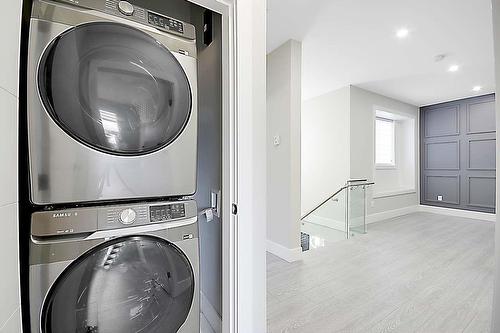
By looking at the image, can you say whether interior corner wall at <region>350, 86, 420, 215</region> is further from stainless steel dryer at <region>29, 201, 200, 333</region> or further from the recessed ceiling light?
stainless steel dryer at <region>29, 201, 200, 333</region>

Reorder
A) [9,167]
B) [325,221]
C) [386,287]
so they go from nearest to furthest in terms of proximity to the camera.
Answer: [9,167], [386,287], [325,221]

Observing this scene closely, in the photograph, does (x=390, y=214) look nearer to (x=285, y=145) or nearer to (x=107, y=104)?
(x=285, y=145)

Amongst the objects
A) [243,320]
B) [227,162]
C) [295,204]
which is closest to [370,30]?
[295,204]

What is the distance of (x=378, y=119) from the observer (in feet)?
17.6

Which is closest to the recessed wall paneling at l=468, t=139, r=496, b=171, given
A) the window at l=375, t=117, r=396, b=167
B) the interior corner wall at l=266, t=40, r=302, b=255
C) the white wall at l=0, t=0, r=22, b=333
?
the window at l=375, t=117, r=396, b=167

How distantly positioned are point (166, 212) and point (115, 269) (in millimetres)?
256

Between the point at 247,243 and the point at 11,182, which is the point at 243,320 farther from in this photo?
the point at 11,182

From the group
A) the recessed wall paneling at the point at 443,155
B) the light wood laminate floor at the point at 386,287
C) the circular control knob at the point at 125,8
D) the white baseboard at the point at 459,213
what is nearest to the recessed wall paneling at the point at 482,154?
the recessed wall paneling at the point at 443,155

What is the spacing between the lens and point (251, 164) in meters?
1.09

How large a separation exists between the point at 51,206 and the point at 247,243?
773 millimetres

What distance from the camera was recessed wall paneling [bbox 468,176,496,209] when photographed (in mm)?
4459

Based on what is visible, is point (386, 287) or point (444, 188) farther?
point (444, 188)

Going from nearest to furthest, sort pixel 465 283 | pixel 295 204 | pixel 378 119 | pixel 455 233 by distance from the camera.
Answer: pixel 465 283 < pixel 295 204 < pixel 455 233 < pixel 378 119

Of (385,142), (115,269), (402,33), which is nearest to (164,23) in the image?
(115,269)
